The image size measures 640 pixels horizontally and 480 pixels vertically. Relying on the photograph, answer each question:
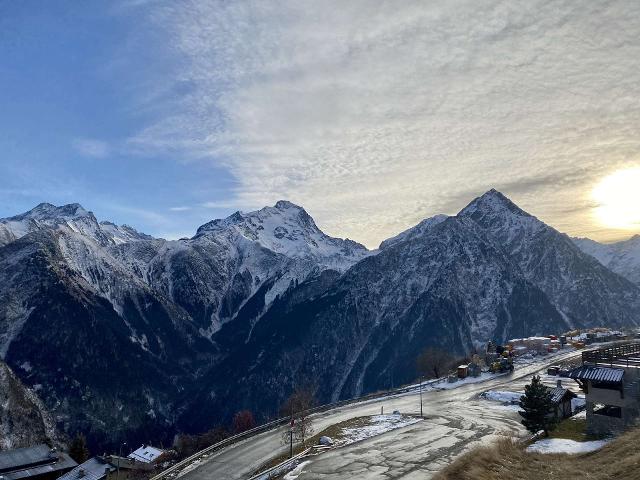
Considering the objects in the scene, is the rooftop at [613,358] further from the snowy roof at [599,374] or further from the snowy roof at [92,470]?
the snowy roof at [92,470]

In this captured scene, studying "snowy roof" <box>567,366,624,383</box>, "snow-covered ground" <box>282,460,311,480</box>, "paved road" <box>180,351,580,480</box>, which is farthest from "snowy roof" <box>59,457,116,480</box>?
"snowy roof" <box>567,366,624,383</box>

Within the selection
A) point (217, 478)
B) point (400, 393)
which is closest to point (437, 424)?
point (217, 478)

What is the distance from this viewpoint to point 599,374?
39.7 m

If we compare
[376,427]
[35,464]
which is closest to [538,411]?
[376,427]

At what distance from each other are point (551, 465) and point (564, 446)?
7893 millimetres

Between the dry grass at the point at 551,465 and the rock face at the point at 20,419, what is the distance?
457 ft

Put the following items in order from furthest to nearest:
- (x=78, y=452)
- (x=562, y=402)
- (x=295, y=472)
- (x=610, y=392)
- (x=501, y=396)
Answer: (x=78, y=452), (x=501, y=396), (x=562, y=402), (x=610, y=392), (x=295, y=472)

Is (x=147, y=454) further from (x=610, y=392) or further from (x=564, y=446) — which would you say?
(x=610, y=392)

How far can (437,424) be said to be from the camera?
2117 inches

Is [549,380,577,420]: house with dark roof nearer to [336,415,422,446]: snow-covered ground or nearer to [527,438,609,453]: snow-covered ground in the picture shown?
[527,438,609,453]: snow-covered ground

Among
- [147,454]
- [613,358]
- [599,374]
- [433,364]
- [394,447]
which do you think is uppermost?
[613,358]

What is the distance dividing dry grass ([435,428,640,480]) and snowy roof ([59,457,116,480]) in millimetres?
56032

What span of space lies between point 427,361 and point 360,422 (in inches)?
2336

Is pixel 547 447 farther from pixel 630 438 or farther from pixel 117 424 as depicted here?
pixel 117 424
